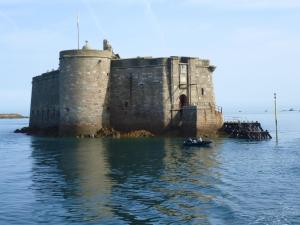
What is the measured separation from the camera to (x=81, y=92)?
63.0m

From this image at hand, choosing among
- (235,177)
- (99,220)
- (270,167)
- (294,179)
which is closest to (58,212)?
(99,220)

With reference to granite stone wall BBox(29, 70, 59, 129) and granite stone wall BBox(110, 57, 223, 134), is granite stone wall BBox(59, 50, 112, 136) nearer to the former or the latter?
granite stone wall BBox(110, 57, 223, 134)

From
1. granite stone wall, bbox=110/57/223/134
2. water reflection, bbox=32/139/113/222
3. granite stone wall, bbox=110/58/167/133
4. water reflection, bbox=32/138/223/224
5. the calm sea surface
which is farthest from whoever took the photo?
granite stone wall, bbox=110/58/167/133

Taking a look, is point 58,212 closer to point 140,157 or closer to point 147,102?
point 140,157

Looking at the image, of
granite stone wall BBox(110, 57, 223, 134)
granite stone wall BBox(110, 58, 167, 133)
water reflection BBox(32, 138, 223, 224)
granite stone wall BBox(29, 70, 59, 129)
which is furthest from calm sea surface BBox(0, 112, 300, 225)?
granite stone wall BBox(29, 70, 59, 129)

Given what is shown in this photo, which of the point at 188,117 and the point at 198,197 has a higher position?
the point at 188,117

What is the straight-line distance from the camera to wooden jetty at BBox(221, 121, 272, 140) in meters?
61.6

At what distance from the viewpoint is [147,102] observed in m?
64.4

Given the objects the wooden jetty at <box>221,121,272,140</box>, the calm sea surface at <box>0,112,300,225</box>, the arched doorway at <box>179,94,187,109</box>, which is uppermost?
the arched doorway at <box>179,94,187,109</box>

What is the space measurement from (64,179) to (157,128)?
106 feet

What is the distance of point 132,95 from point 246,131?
16.0 meters

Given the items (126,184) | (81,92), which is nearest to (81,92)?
(81,92)

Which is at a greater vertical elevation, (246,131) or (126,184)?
(246,131)

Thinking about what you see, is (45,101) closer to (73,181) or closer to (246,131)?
(246,131)
